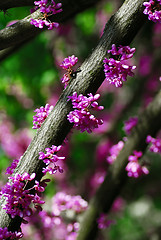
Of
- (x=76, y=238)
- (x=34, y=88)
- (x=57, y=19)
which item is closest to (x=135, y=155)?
(x=76, y=238)

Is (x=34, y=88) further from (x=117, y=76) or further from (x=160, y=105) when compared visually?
(x=117, y=76)

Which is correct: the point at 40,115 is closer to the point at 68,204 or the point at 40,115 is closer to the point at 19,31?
the point at 19,31

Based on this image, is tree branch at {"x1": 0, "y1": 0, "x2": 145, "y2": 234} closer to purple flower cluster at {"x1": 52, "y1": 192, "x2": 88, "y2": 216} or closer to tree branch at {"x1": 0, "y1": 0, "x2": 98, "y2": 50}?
tree branch at {"x1": 0, "y1": 0, "x2": 98, "y2": 50}

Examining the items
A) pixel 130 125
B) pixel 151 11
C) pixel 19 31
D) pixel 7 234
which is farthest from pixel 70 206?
pixel 151 11

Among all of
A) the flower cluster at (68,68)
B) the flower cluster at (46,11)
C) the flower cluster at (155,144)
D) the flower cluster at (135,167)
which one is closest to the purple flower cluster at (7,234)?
the flower cluster at (68,68)

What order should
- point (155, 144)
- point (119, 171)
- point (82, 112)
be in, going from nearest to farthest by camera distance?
point (82, 112)
point (155, 144)
point (119, 171)

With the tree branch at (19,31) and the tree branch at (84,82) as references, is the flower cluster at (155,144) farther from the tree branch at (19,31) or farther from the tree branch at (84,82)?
the tree branch at (19,31)

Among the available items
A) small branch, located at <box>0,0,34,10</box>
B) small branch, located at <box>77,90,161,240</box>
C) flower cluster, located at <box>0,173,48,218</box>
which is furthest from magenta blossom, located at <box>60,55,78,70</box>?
small branch, located at <box>77,90,161,240</box>
